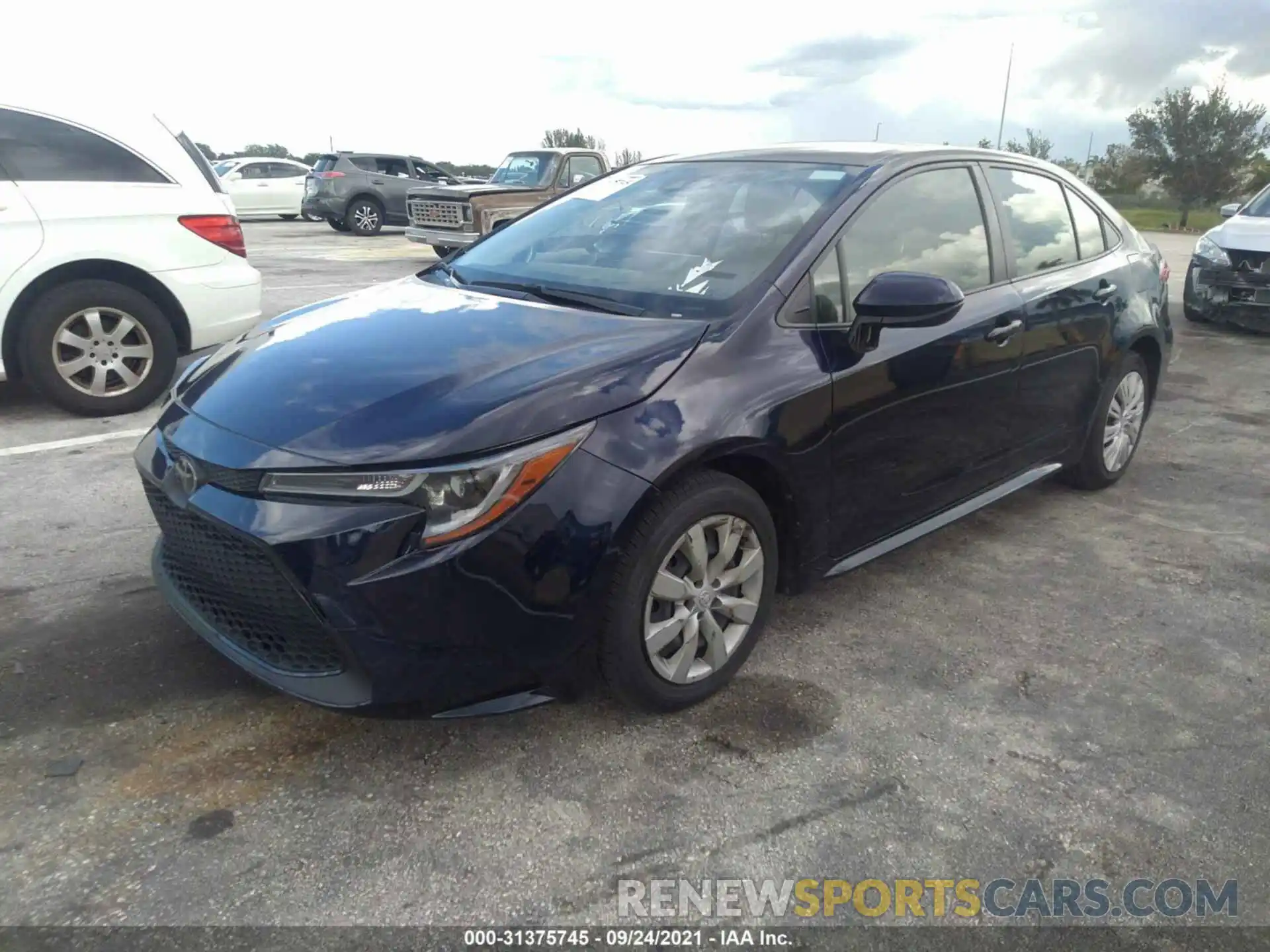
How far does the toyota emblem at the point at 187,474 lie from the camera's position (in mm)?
2510

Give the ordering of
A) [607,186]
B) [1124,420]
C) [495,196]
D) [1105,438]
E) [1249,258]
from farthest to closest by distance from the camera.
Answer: [495,196], [1249,258], [1124,420], [1105,438], [607,186]

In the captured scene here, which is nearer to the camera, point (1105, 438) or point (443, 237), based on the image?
point (1105, 438)

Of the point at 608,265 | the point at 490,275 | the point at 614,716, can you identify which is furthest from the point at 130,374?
the point at 614,716

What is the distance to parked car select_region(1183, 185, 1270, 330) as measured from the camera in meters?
8.94

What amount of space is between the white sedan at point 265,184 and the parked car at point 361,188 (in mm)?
3866

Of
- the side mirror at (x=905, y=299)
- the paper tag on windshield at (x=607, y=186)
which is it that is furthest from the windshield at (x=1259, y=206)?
the side mirror at (x=905, y=299)

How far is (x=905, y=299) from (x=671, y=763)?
1.53 metres

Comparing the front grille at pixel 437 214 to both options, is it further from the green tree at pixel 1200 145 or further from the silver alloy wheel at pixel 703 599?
the green tree at pixel 1200 145

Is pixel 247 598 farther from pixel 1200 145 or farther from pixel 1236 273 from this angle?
pixel 1200 145

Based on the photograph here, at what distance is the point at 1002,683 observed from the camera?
3.08 m

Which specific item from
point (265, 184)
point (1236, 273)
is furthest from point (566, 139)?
point (1236, 273)

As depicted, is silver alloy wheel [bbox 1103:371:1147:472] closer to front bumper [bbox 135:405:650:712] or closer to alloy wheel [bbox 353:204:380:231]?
front bumper [bbox 135:405:650:712]

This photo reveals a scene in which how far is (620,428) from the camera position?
2.47 meters

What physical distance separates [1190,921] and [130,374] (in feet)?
18.8
